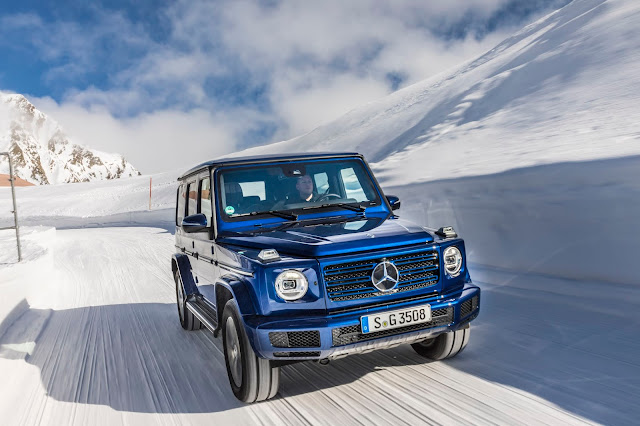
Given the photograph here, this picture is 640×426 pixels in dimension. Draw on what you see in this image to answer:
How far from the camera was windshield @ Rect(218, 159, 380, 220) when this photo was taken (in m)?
4.62

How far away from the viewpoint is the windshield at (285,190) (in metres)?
4.62

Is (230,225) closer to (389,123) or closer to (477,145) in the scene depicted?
(477,145)

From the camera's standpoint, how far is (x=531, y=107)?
77.9ft

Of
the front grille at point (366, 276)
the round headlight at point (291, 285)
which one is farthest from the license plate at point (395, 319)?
the round headlight at point (291, 285)

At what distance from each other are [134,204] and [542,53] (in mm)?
40359

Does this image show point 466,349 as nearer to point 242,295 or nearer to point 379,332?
point 379,332

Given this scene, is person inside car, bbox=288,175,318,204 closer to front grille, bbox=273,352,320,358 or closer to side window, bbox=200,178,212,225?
side window, bbox=200,178,212,225

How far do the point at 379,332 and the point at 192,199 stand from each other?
2.86 m

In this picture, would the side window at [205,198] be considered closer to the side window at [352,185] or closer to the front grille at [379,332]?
the side window at [352,185]

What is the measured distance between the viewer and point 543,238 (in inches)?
299

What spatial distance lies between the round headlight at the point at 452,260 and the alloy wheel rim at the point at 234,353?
1.54 metres

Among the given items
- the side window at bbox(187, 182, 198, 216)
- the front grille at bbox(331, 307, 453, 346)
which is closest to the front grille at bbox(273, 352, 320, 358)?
the front grille at bbox(331, 307, 453, 346)

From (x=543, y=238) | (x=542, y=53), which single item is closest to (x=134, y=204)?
(x=542, y=53)

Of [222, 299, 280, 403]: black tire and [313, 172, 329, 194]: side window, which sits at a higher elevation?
[313, 172, 329, 194]: side window
